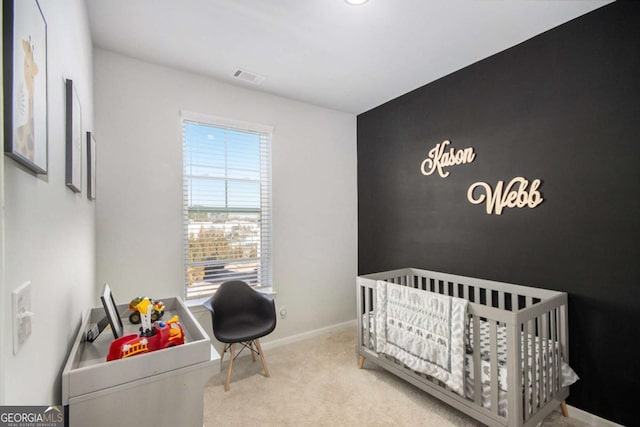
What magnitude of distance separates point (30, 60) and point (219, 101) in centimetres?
229

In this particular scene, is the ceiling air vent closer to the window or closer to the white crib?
the window

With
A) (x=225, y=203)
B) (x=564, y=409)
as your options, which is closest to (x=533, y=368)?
(x=564, y=409)

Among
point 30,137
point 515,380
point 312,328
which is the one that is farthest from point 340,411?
point 30,137

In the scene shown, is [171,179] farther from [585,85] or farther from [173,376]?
[585,85]

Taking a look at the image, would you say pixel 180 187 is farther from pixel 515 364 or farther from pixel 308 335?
pixel 515 364

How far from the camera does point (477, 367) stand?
1.83 metres

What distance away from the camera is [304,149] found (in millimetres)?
3404

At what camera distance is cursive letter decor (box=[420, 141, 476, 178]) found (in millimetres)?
2654

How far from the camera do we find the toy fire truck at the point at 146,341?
1.11m

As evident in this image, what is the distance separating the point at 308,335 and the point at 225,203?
173 cm

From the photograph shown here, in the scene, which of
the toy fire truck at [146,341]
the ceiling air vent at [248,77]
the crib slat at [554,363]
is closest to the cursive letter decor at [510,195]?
the crib slat at [554,363]

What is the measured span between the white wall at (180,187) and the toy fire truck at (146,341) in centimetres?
128

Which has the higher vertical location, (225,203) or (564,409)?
(225,203)

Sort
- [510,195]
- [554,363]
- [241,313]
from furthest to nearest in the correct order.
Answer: [241,313] → [510,195] → [554,363]
